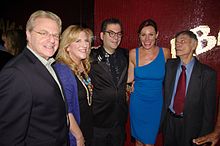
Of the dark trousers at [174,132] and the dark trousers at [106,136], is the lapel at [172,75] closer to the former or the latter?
the dark trousers at [174,132]

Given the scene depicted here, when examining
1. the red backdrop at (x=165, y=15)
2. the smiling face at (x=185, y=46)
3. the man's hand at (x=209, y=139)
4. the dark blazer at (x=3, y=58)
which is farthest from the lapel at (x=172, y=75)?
the dark blazer at (x=3, y=58)

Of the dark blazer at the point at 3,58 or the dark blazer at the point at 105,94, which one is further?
the dark blazer at the point at 3,58

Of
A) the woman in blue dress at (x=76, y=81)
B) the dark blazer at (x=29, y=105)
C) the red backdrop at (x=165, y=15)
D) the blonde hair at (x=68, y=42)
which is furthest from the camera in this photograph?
the red backdrop at (x=165, y=15)

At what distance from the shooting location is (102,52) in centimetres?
266

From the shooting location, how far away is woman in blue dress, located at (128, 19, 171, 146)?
2.80 metres

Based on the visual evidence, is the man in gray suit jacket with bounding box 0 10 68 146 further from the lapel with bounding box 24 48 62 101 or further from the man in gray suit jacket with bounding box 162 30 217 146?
the man in gray suit jacket with bounding box 162 30 217 146

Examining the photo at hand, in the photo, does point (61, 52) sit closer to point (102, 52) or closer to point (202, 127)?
point (102, 52)

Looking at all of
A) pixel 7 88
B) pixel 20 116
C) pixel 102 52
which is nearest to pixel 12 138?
pixel 20 116

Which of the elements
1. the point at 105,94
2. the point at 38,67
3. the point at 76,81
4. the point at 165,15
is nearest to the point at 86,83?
the point at 76,81

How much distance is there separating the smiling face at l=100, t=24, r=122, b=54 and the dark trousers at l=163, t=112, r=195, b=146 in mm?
1144

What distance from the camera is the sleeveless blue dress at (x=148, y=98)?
2812 mm

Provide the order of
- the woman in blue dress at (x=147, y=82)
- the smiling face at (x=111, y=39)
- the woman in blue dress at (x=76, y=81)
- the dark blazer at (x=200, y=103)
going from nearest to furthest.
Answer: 1. the woman in blue dress at (x=76, y=81)
2. the dark blazer at (x=200, y=103)
3. the smiling face at (x=111, y=39)
4. the woman in blue dress at (x=147, y=82)

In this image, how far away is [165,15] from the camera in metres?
3.39

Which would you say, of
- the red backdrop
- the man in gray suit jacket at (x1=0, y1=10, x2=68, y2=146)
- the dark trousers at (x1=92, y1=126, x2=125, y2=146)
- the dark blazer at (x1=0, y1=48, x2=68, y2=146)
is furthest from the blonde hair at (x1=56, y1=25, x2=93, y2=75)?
the red backdrop
